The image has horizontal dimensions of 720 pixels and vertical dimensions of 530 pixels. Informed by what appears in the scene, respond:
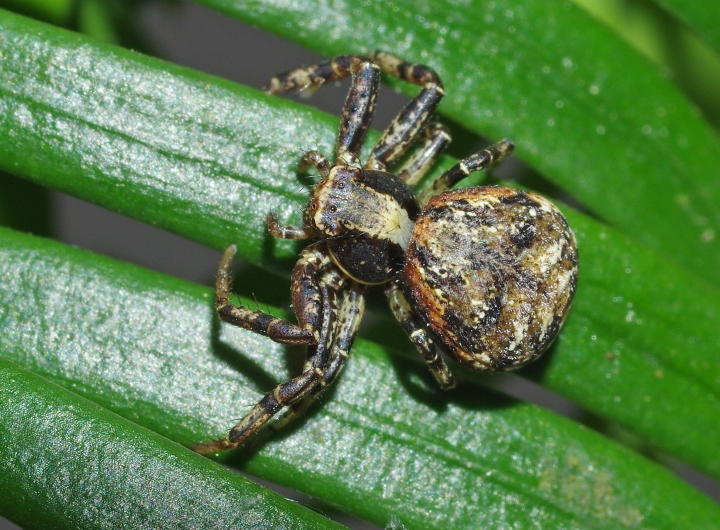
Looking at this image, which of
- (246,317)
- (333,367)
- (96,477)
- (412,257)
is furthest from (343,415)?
(96,477)

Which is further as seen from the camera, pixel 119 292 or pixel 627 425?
pixel 627 425

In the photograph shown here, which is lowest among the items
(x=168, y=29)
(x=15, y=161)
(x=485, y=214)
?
(x=168, y=29)

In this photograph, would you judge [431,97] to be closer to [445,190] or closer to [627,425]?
[445,190]

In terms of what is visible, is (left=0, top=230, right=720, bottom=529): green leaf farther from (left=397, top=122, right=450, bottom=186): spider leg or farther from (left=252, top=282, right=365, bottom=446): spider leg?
(left=397, top=122, right=450, bottom=186): spider leg

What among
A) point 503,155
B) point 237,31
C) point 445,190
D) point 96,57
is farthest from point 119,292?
point 237,31

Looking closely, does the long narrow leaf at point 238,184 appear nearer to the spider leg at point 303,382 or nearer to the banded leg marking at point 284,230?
the banded leg marking at point 284,230

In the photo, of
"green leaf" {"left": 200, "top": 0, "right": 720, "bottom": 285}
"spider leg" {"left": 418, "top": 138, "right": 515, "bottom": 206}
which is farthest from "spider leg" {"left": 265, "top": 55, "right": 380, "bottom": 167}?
"spider leg" {"left": 418, "top": 138, "right": 515, "bottom": 206}

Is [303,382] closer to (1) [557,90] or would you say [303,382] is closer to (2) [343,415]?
(2) [343,415]
